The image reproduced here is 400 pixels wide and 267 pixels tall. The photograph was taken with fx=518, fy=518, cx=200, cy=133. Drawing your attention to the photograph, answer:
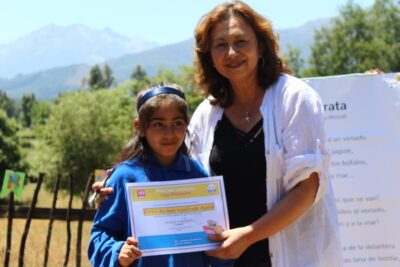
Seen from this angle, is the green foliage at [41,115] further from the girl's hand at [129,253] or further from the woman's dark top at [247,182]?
the girl's hand at [129,253]

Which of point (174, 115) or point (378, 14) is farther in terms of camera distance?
point (378, 14)

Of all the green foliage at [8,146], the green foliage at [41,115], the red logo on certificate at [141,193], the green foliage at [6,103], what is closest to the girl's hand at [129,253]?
the red logo on certificate at [141,193]

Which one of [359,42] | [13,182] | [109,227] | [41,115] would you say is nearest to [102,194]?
[109,227]

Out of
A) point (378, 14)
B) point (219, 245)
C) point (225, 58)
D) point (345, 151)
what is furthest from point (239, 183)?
point (378, 14)

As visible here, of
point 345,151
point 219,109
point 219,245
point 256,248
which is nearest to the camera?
point 219,245

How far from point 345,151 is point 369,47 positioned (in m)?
35.3

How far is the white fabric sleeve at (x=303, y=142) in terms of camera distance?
2400 millimetres

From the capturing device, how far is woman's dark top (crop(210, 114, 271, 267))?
8.50 feet

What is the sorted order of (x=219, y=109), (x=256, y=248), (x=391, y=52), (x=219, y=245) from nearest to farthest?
(x=219, y=245) → (x=256, y=248) → (x=219, y=109) → (x=391, y=52)

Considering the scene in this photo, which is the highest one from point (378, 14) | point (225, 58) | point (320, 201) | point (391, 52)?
point (378, 14)

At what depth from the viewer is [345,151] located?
4844 millimetres

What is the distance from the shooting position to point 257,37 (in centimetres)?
274

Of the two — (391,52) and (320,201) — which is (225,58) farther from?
(391,52)

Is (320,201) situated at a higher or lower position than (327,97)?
lower
